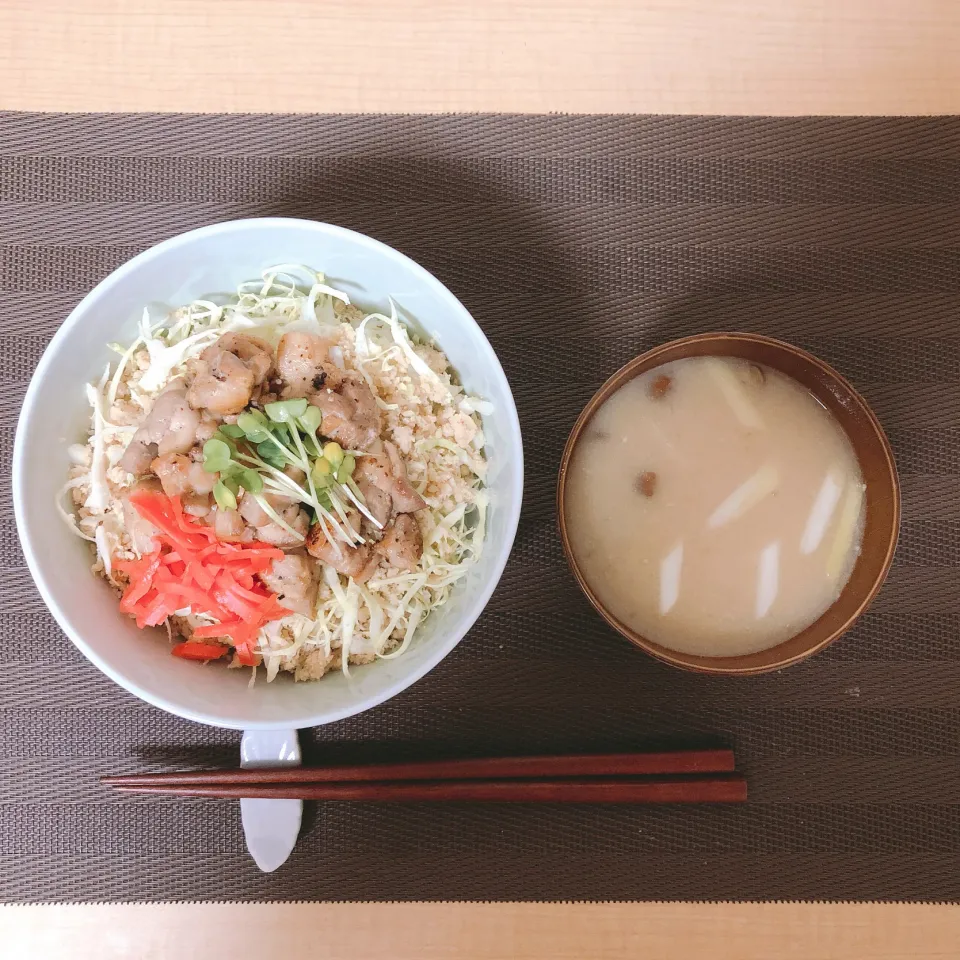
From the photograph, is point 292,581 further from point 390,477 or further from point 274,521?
point 390,477

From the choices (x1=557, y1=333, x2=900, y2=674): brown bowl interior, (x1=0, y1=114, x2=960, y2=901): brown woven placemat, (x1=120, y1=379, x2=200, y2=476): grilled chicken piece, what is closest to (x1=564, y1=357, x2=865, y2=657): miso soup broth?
(x1=557, y1=333, x2=900, y2=674): brown bowl interior

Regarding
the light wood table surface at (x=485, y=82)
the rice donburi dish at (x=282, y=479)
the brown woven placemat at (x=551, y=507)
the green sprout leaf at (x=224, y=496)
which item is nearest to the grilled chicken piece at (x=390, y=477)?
the rice donburi dish at (x=282, y=479)

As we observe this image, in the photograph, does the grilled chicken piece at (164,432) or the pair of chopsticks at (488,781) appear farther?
the pair of chopsticks at (488,781)

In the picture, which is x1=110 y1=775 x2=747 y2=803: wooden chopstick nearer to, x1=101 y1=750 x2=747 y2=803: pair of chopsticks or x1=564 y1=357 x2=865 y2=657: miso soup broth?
x1=101 y1=750 x2=747 y2=803: pair of chopsticks

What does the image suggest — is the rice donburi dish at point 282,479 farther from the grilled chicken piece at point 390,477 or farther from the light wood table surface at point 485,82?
the light wood table surface at point 485,82

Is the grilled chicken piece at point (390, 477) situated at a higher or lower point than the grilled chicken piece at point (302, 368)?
lower

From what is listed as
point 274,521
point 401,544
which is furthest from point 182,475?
point 401,544
